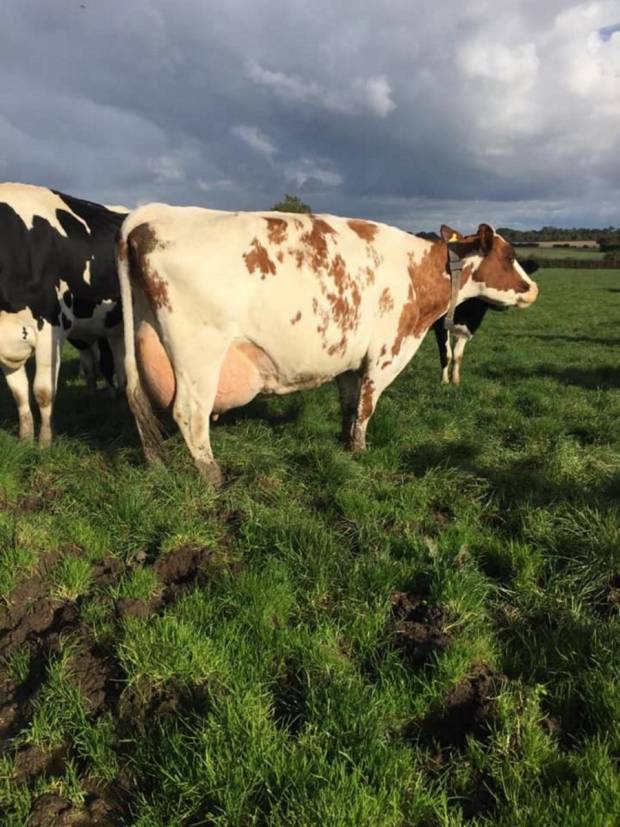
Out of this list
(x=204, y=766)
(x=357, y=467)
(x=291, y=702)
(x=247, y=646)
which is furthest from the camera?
(x=357, y=467)

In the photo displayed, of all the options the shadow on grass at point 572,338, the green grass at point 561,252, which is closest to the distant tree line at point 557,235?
the green grass at point 561,252

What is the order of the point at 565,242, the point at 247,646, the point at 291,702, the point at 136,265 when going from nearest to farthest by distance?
the point at 291,702 → the point at 247,646 → the point at 136,265 → the point at 565,242

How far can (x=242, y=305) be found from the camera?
15.0ft

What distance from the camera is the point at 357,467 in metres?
5.12

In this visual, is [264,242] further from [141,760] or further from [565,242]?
[565,242]

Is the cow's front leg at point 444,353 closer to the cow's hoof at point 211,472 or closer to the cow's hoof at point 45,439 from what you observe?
the cow's hoof at point 211,472

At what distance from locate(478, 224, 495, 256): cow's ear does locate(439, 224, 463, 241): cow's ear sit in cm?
25

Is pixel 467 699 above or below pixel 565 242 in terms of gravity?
below

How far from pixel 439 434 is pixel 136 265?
3.49 metres

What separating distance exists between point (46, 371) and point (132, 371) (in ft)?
A: 5.58

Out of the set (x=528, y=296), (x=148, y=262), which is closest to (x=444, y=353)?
(x=528, y=296)

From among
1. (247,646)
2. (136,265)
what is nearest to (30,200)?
(136,265)

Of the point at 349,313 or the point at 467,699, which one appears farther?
the point at 349,313

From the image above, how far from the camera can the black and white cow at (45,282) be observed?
5633 mm
